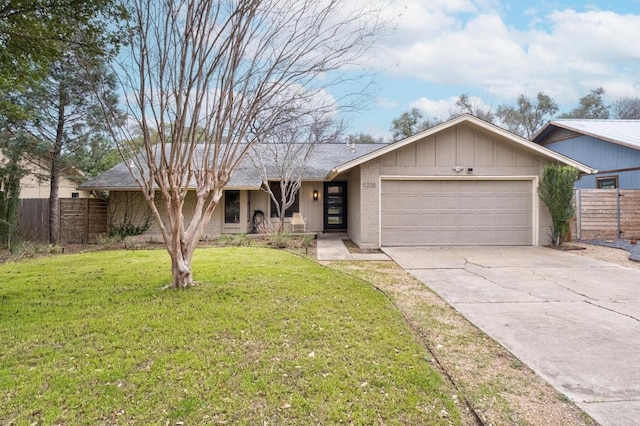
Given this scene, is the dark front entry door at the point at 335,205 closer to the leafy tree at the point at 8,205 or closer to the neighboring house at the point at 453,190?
the neighboring house at the point at 453,190

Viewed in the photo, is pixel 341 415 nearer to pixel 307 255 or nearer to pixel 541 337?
pixel 541 337

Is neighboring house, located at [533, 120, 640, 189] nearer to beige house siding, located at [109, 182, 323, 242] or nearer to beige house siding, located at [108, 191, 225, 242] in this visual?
beige house siding, located at [109, 182, 323, 242]

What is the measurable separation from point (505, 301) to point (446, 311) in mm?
1103

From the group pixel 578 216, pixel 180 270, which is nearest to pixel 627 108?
pixel 578 216

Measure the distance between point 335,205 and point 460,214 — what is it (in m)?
5.48

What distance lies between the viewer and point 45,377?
2686 millimetres

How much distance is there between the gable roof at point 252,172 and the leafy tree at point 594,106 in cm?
2408

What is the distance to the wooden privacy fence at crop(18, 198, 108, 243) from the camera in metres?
11.8

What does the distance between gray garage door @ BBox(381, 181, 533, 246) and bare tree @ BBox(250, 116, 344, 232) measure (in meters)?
3.87

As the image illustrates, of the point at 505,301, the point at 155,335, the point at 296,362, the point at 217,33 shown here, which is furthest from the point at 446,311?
the point at 217,33

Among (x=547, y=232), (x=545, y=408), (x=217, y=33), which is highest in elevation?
(x=217, y=33)

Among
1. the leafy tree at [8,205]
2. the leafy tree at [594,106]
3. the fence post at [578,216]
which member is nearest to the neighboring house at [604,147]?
the fence post at [578,216]

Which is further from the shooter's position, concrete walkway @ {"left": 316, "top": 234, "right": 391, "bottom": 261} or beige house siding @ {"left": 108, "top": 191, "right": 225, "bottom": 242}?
beige house siding @ {"left": 108, "top": 191, "right": 225, "bottom": 242}

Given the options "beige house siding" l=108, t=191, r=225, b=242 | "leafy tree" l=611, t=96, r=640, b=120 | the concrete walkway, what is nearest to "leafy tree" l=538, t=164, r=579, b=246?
the concrete walkway
